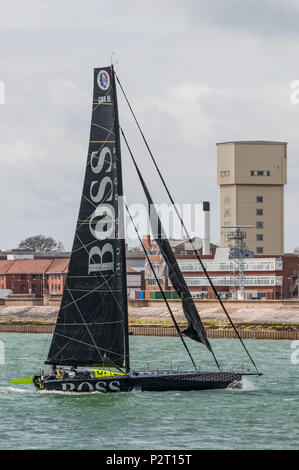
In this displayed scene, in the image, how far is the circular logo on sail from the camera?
43594 mm

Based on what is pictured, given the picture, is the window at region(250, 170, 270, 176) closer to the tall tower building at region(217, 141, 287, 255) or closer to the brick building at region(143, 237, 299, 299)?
the tall tower building at region(217, 141, 287, 255)

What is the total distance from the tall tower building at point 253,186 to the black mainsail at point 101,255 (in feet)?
A: 419

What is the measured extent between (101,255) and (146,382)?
229 inches

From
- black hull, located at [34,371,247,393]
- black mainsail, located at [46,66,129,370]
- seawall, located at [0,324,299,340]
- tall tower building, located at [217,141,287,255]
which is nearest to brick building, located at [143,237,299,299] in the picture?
seawall, located at [0,324,299,340]

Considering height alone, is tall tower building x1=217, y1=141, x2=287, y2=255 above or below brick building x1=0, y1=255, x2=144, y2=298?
above

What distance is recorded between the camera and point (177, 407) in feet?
139

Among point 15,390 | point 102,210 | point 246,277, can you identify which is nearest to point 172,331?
point 246,277

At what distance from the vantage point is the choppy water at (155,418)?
3534 centimetres

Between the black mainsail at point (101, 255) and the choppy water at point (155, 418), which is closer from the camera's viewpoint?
the choppy water at point (155, 418)

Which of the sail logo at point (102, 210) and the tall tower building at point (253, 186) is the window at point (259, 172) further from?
the sail logo at point (102, 210)

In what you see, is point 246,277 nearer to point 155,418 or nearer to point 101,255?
point 101,255

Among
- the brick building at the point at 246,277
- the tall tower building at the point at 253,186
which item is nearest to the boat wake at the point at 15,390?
the brick building at the point at 246,277
